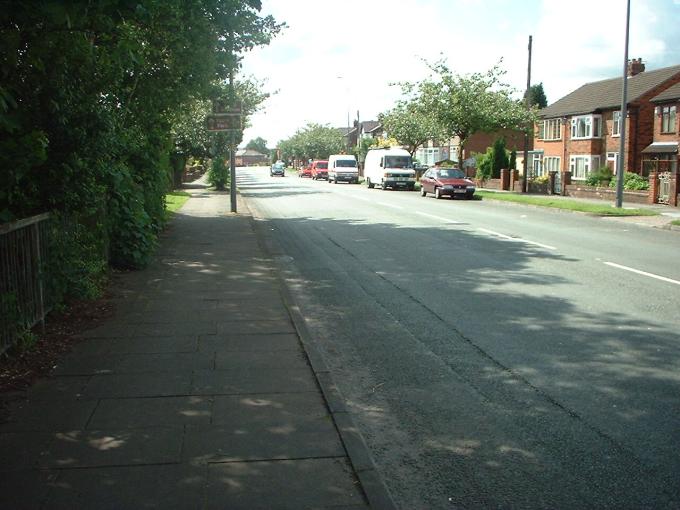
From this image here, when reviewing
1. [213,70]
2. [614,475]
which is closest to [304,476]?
[614,475]

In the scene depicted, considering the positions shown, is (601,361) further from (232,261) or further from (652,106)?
(652,106)

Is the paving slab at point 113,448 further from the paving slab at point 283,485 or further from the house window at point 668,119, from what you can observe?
the house window at point 668,119

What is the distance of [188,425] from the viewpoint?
180 inches

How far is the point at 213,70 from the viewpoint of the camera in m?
15.5

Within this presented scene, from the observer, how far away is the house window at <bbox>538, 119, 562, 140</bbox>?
177 ft

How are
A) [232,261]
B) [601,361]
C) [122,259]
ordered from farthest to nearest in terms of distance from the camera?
[232,261], [122,259], [601,361]

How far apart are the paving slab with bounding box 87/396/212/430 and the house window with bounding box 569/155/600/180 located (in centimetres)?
4774

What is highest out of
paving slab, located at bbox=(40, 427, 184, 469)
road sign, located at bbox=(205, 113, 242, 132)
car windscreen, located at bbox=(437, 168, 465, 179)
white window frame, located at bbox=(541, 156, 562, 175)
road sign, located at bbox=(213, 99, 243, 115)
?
road sign, located at bbox=(213, 99, 243, 115)

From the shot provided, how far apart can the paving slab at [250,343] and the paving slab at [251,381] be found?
712 mm

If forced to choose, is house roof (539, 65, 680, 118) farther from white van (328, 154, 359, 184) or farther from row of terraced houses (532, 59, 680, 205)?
white van (328, 154, 359, 184)

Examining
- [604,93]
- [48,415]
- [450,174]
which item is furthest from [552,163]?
[48,415]

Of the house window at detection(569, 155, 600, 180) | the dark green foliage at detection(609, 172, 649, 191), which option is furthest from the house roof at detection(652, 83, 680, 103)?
the house window at detection(569, 155, 600, 180)

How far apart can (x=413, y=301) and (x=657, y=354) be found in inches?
132

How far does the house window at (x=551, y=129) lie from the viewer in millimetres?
54094
